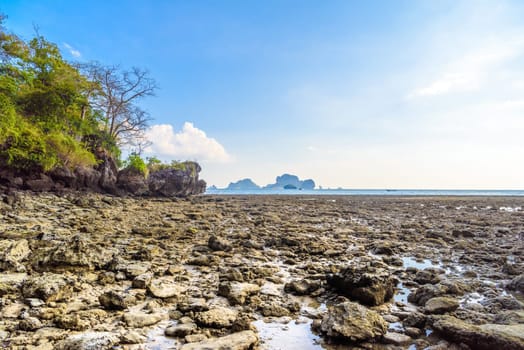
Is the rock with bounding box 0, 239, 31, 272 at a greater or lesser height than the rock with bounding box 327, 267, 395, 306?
greater

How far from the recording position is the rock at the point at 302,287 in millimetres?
5195

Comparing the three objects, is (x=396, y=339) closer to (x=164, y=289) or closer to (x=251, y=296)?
(x=251, y=296)

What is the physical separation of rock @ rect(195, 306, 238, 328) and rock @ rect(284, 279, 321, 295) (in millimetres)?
1474

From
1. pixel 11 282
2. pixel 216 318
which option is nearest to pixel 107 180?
pixel 11 282

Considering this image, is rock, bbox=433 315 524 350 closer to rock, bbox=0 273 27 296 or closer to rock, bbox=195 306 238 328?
rock, bbox=195 306 238 328

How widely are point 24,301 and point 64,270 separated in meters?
1.44

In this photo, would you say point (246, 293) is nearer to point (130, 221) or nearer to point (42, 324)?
point (42, 324)

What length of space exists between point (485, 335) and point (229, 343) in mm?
2929

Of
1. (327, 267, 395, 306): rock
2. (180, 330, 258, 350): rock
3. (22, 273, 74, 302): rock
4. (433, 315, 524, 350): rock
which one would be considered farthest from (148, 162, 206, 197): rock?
(433, 315, 524, 350): rock

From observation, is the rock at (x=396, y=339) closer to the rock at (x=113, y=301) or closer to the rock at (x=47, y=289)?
the rock at (x=113, y=301)

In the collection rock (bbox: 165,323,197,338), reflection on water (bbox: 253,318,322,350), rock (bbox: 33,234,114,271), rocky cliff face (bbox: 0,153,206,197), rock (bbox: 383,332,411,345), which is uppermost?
rocky cliff face (bbox: 0,153,206,197)

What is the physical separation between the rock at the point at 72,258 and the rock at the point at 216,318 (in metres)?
3.18

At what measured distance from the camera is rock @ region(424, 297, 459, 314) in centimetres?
425

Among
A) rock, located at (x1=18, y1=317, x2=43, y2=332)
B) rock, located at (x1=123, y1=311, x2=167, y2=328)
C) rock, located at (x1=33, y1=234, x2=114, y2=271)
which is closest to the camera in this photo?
rock, located at (x1=18, y1=317, x2=43, y2=332)
